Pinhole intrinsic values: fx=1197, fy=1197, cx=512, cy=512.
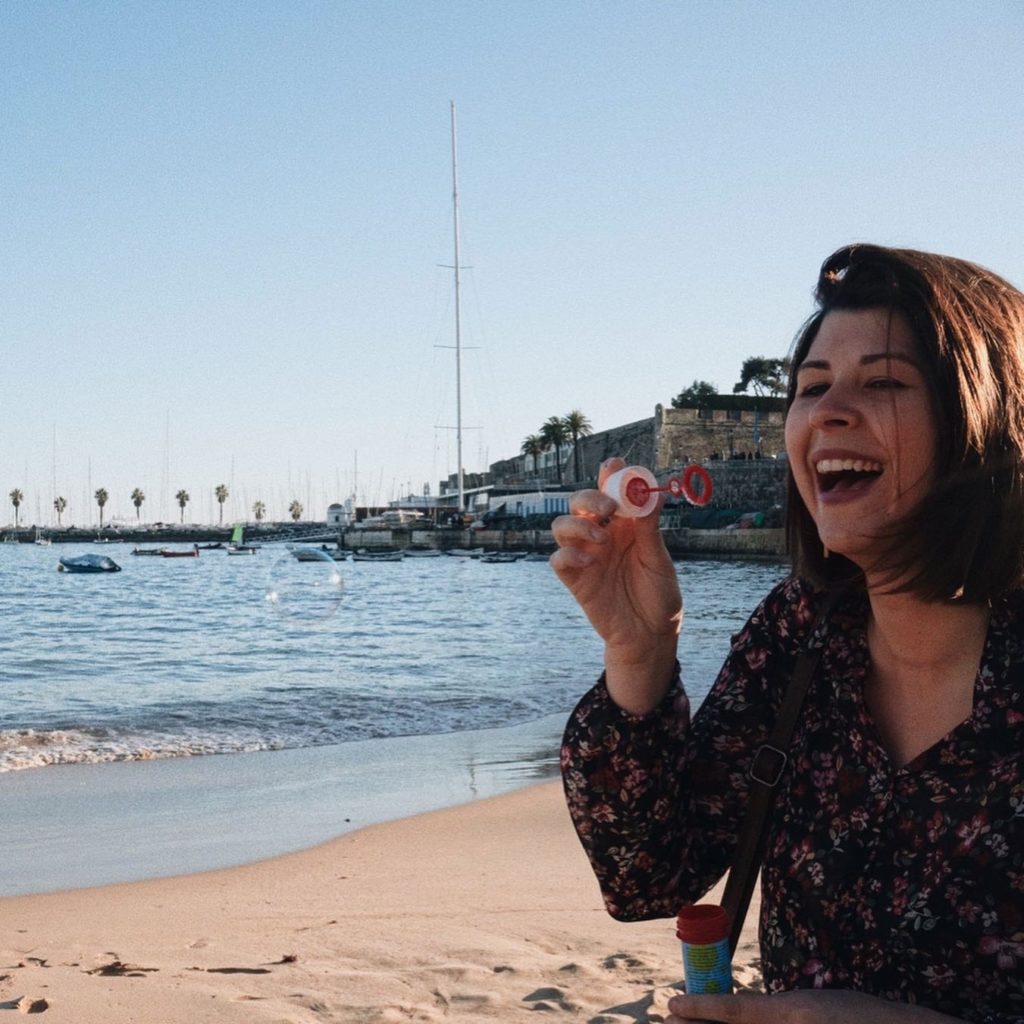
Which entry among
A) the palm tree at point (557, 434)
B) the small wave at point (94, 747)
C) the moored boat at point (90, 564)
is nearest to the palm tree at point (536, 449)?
the palm tree at point (557, 434)

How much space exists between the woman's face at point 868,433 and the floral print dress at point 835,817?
18 cm

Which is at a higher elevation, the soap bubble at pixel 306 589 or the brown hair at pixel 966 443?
the brown hair at pixel 966 443

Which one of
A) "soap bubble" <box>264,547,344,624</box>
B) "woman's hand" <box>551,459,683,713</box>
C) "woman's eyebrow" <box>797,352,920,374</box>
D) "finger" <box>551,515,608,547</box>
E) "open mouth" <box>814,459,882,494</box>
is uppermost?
"woman's eyebrow" <box>797,352,920,374</box>

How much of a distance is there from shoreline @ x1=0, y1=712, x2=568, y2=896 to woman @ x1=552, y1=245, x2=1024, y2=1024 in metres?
4.13

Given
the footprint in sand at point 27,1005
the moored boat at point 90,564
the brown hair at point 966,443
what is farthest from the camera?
the moored boat at point 90,564

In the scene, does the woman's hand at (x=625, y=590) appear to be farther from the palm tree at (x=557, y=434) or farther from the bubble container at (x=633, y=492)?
the palm tree at (x=557, y=434)

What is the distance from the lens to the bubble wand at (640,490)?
1429mm

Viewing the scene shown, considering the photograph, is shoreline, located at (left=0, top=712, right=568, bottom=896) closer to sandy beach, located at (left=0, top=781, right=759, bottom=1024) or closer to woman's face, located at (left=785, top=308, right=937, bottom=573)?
sandy beach, located at (left=0, top=781, right=759, bottom=1024)

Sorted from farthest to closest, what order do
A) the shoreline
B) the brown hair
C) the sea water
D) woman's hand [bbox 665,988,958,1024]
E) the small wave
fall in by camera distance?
the sea water < the small wave < the shoreline < the brown hair < woman's hand [bbox 665,988,958,1024]

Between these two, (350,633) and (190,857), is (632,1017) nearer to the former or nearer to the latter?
(190,857)

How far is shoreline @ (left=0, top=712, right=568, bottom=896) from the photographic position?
5418mm

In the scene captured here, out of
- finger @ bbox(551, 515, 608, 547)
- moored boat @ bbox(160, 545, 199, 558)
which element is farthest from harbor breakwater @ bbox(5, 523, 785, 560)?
finger @ bbox(551, 515, 608, 547)

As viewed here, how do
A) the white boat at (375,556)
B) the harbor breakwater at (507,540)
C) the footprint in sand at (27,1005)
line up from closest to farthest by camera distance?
the footprint in sand at (27,1005) → the harbor breakwater at (507,540) → the white boat at (375,556)

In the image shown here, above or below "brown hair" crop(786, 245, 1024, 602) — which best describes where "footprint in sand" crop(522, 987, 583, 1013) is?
below
